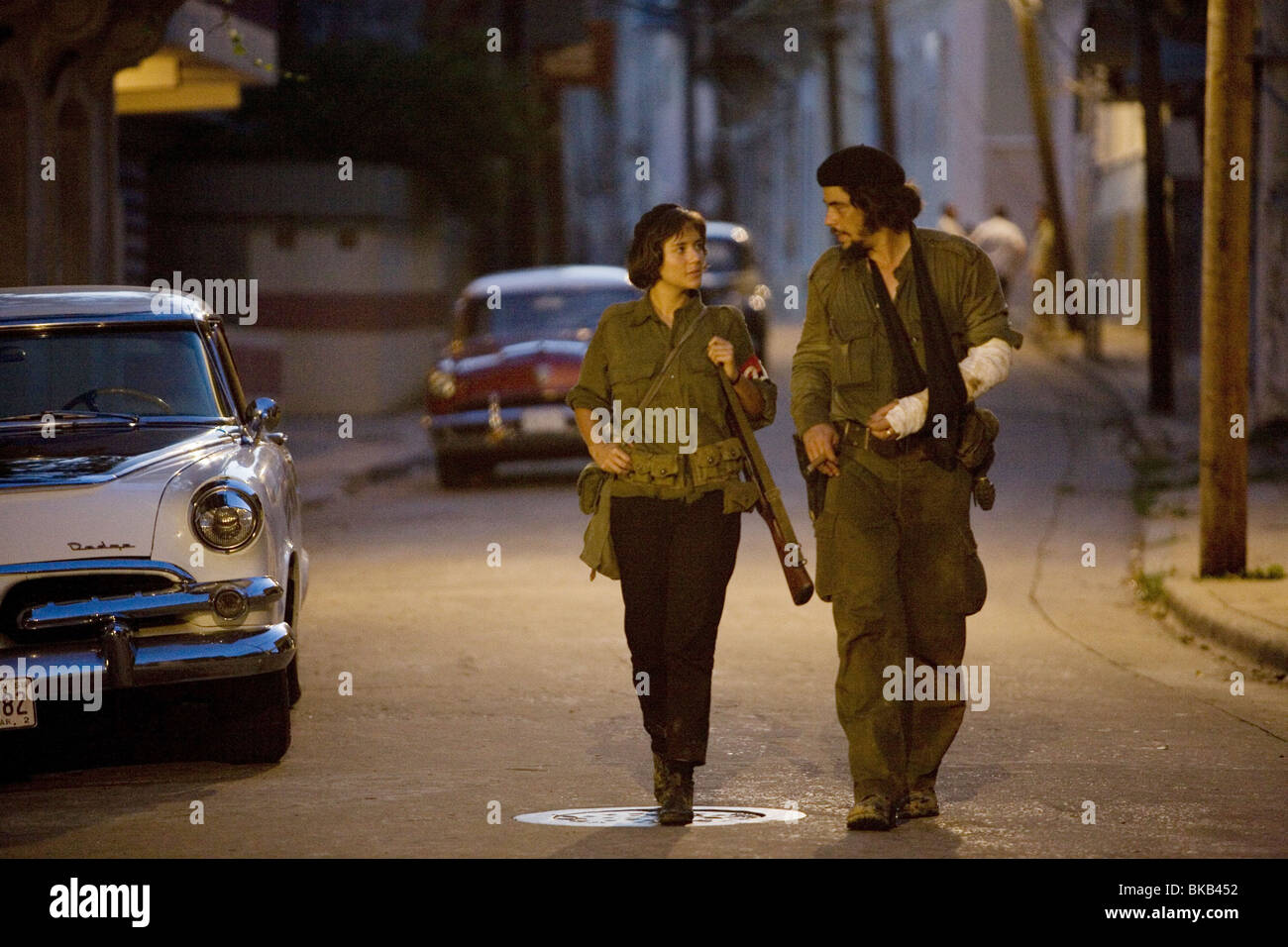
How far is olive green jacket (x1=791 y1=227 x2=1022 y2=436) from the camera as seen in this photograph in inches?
261

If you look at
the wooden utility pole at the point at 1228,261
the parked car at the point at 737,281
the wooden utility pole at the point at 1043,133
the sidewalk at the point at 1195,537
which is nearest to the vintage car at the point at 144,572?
the sidewalk at the point at 1195,537

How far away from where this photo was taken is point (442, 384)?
17.3 meters

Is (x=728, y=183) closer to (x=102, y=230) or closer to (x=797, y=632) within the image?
(x=102, y=230)

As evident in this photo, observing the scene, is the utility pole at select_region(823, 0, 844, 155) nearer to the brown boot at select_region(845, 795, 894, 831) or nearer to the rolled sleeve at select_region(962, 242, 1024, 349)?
the rolled sleeve at select_region(962, 242, 1024, 349)

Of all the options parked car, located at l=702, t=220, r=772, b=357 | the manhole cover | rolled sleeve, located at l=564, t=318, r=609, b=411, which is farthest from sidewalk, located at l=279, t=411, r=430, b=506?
the manhole cover

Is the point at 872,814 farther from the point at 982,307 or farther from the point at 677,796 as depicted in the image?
the point at 982,307

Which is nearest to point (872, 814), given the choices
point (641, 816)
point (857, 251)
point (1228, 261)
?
point (641, 816)

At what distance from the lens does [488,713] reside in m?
8.63

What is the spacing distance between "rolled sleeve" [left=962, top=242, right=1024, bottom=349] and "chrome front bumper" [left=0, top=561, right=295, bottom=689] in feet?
8.70

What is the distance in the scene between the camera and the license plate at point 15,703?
Result: 708 centimetres

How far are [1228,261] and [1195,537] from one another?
2278mm

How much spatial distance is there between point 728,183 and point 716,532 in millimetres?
63896

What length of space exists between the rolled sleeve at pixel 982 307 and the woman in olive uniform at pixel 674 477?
2.19ft
